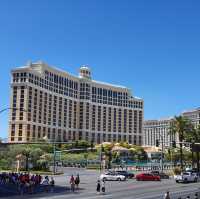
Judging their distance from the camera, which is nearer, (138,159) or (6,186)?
(6,186)

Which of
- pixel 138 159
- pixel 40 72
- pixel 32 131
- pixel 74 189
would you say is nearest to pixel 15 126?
pixel 32 131

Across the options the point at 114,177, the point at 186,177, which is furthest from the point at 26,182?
the point at 186,177

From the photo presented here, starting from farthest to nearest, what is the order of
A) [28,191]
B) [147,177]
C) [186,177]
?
[147,177], [186,177], [28,191]

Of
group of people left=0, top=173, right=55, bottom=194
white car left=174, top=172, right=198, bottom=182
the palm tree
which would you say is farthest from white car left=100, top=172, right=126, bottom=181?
the palm tree

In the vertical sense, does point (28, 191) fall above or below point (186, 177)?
below

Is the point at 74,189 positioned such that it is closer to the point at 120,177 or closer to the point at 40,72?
the point at 120,177

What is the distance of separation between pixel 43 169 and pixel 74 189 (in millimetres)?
40847

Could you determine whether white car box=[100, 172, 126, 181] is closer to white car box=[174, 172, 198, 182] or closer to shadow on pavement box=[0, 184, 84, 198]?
white car box=[174, 172, 198, 182]

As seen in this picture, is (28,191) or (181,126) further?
(181,126)

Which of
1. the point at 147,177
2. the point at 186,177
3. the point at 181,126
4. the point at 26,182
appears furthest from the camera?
the point at 181,126

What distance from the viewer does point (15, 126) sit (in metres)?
185

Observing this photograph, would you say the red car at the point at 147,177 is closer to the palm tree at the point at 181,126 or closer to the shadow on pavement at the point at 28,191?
the shadow on pavement at the point at 28,191

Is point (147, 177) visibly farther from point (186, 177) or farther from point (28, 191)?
point (28, 191)

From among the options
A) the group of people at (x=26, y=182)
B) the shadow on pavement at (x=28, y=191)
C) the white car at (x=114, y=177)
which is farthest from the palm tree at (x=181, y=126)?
the shadow on pavement at (x=28, y=191)
